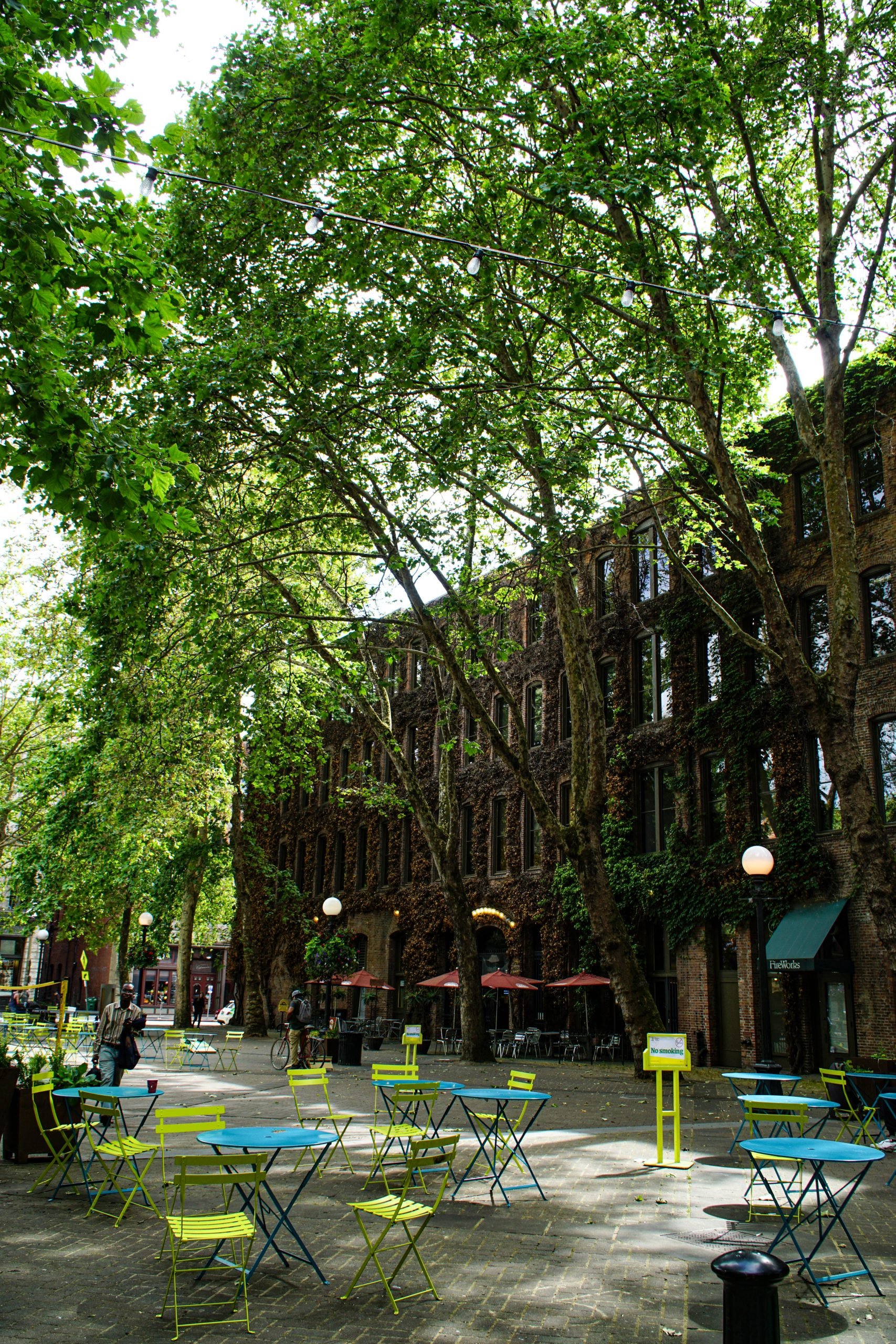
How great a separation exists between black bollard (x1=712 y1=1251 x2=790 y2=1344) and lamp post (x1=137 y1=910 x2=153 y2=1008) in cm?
2285

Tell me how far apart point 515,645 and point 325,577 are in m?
7.22

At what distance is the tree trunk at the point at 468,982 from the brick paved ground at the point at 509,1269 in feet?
39.4

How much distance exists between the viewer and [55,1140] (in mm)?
9695

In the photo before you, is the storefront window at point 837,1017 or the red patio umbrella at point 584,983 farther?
the red patio umbrella at point 584,983

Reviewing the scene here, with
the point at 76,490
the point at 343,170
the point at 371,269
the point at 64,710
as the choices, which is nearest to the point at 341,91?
the point at 343,170

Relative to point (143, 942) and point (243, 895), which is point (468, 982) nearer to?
point (243, 895)

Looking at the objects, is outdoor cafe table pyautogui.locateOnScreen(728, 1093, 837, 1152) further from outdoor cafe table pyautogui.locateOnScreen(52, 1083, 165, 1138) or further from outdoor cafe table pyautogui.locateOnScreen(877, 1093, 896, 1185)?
outdoor cafe table pyautogui.locateOnScreen(52, 1083, 165, 1138)

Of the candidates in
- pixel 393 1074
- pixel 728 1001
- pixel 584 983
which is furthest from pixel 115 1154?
pixel 584 983

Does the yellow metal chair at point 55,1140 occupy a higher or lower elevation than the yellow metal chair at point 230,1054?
higher

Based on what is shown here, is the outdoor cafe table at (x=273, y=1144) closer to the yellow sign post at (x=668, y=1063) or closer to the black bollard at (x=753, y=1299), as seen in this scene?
the black bollard at (x=753, y=1299)

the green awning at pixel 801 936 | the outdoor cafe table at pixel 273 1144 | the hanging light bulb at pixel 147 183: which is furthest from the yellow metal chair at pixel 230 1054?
the hanging light bulb at pixel 147 183

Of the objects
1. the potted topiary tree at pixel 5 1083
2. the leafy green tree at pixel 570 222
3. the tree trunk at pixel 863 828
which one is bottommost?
the potted topiary tree at pixel 5 1083

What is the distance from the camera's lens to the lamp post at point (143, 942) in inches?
994

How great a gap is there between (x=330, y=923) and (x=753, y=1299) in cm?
3611
